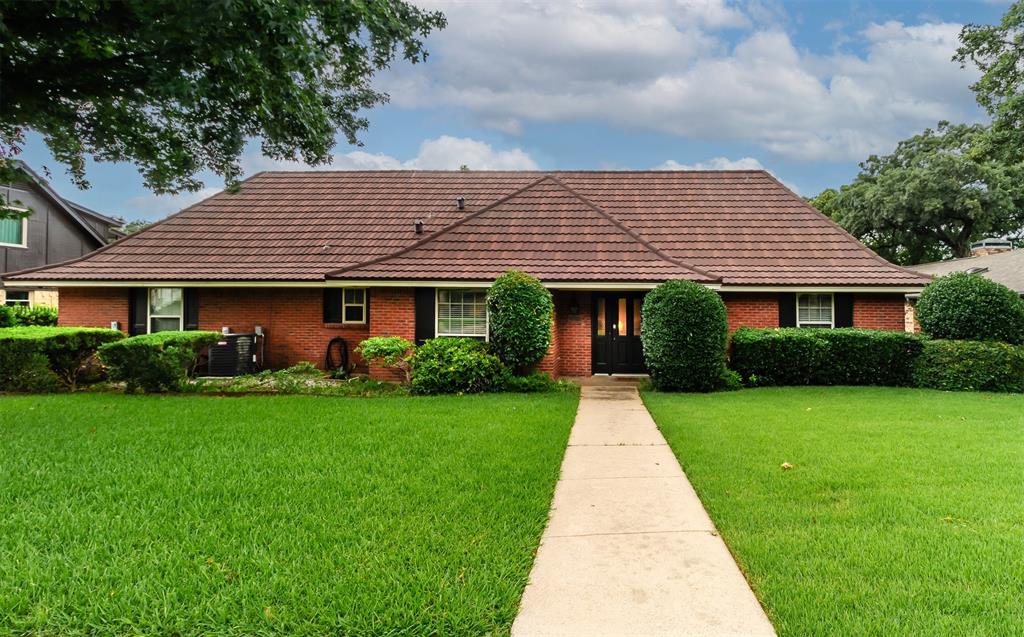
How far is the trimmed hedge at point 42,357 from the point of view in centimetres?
1140

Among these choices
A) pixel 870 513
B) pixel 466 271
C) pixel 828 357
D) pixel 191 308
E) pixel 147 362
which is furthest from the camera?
pixel 191 308

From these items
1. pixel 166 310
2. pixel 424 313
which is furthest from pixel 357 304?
pixel 166 310

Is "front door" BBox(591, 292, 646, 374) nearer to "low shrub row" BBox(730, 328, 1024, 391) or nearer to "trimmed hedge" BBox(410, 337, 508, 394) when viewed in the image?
"low shrub row" BBox(730, 328, 1024, 391)

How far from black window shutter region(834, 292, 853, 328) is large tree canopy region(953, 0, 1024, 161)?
36.5 ft

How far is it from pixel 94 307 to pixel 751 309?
17474 mm

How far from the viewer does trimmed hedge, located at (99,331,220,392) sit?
11.0 m

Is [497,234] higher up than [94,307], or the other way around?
[497,234]

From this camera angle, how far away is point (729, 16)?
11.9 meters

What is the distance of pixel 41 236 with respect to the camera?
79.3 ft

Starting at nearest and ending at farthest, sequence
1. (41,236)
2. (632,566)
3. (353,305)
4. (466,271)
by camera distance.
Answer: (632,566) → (466,271) → (353,305) → (41,236)

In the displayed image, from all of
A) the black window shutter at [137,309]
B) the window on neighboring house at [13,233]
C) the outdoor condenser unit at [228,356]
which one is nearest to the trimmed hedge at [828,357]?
the outdoor condenser unit at [228,356]

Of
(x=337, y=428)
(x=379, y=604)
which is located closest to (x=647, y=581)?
(x=379, y=604)

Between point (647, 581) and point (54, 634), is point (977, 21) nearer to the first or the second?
point (647, 581)

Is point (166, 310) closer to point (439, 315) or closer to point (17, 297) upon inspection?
point (439, 315)
